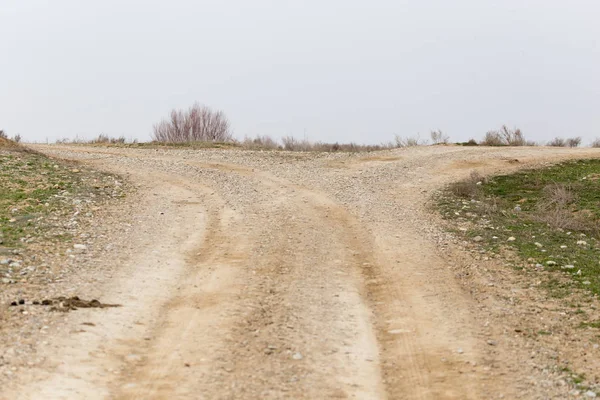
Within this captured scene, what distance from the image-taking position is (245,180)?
790 inches

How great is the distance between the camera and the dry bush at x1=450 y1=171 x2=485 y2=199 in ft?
61.6

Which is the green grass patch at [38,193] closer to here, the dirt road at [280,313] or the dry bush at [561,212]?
the dirt road at [280,313]

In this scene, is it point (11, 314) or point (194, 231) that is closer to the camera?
point (11, 314)

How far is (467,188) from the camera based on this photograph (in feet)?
62.5

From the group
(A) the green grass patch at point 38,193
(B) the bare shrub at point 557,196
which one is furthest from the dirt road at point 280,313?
(B) the bare shrub at point 557,196

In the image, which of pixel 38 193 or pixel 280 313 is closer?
pixel 280 313

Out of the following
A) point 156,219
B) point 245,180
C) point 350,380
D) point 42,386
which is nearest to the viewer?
point 42,386

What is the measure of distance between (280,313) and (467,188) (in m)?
10.8

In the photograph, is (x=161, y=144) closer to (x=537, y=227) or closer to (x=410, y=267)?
(x=537, y=227)

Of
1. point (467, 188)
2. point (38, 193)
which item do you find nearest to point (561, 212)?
point (467, 188)

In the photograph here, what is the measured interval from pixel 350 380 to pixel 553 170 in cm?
1712

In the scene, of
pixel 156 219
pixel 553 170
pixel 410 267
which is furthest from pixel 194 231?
pixel 553 170

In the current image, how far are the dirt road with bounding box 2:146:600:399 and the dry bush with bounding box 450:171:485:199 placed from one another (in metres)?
1.45

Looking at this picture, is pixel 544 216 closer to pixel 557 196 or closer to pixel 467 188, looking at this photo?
pixel 557 196
